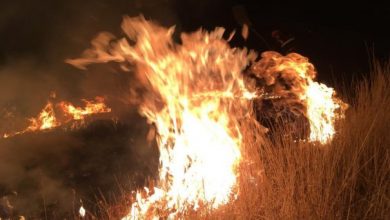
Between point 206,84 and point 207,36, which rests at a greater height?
A: point 207,36

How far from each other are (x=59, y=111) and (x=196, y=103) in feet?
6.74

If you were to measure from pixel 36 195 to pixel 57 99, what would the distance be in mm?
1578

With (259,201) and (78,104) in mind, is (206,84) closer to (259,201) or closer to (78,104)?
(259,201)

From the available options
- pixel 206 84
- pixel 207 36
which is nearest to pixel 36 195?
pixel 206 84

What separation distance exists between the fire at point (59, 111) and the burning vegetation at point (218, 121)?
0.05ft

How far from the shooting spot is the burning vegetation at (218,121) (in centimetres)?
311

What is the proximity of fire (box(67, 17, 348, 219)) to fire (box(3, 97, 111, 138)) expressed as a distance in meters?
1.01

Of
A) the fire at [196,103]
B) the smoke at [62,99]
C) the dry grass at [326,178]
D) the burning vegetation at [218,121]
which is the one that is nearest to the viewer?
the dry grass at [326,178]

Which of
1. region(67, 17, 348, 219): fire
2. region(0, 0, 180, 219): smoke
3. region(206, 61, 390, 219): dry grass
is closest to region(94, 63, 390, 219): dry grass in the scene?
region(206, 61, 390, 219): dry grass

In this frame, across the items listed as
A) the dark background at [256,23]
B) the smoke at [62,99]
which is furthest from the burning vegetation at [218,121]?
the dark background at [256,23]

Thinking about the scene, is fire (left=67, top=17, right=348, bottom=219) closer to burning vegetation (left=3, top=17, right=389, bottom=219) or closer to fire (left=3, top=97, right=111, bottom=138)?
burning vegetation (left=3, top=17, right=389, bottom=219)

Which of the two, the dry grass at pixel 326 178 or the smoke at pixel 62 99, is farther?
the smoke at pixel 62 99

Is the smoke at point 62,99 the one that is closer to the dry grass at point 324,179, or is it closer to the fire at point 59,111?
the fire at point 59,111

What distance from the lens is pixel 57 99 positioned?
5430 mm
